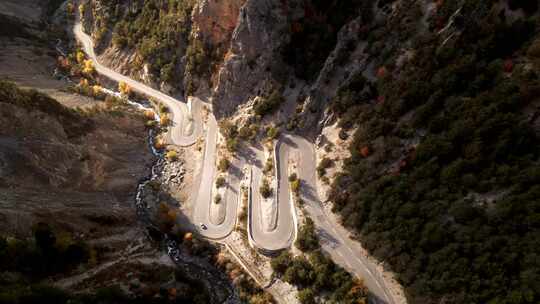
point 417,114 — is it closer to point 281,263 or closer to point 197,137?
point 281,263

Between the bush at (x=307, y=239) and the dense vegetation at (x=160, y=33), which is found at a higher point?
the dense vegetation at (x=160, y=33)

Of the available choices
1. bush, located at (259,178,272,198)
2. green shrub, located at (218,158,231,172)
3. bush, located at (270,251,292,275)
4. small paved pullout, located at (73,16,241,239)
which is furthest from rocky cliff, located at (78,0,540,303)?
small paved pullout, located at (73,16,241,239)

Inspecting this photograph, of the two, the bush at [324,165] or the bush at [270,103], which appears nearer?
the bush at [324,165]

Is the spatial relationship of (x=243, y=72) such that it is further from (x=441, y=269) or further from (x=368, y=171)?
(x=441, y=269)

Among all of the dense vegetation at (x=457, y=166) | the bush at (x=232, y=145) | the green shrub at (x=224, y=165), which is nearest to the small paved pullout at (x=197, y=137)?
the green shrub at (x=224, y=165)

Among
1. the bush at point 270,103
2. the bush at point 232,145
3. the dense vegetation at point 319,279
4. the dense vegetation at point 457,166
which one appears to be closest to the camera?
the dense vegetation at point 457,166

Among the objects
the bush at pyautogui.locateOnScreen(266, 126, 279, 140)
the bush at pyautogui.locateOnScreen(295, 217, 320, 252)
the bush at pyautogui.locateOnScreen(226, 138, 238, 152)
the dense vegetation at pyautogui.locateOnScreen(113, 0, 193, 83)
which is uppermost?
the dense vegetation at pyautogui.locateOnScreen(113, 0, 193, 83)

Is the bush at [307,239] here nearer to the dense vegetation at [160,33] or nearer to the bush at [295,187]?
the bush at [295,187]

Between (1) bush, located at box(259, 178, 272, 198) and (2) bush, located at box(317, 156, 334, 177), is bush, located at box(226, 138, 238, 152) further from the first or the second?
(2) bush, located at box(317, 156, 334, 177)
